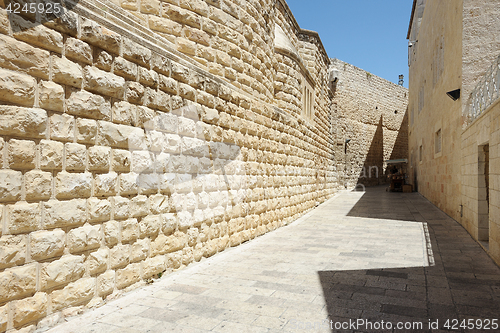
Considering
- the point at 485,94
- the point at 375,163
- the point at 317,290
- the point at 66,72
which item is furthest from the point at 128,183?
the point at 375,163

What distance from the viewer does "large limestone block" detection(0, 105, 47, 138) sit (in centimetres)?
247

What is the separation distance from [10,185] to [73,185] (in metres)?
0.51

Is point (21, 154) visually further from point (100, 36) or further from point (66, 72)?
point (100, 36)

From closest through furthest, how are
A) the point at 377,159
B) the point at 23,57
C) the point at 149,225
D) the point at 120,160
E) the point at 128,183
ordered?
the point at 23,57
the point at 120,160
the point at 128,183
the point at 149,225
the point at 377,159

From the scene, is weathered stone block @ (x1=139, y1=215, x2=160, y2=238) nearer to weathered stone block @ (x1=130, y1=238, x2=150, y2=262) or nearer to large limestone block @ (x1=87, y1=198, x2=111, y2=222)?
weathered stone block @ (x1=130, y1=238, x2=150, y2=262)

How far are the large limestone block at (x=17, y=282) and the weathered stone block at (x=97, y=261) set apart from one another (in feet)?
1.70

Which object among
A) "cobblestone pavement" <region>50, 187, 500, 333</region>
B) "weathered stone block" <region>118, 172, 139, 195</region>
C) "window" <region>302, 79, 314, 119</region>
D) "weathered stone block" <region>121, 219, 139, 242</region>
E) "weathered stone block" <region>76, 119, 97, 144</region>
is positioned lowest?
"cobblestone pavement" <region>50, 187, 500, 333</region>

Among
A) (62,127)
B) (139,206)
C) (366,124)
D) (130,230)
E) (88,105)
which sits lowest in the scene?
(130,230)

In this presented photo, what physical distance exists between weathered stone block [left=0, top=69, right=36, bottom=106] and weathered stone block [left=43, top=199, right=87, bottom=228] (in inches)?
32.1

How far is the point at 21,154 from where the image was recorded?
8.38 feet

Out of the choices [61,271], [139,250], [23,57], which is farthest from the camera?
[139,250]

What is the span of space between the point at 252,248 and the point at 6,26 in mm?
4382

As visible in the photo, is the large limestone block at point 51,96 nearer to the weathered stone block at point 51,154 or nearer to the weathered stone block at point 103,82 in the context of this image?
the weathered stone block at point 51,154

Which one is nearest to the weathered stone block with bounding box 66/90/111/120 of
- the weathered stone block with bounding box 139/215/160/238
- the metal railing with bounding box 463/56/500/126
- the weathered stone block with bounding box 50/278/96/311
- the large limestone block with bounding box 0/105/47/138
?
the large limestone block with bounding box 0/105/47/138
